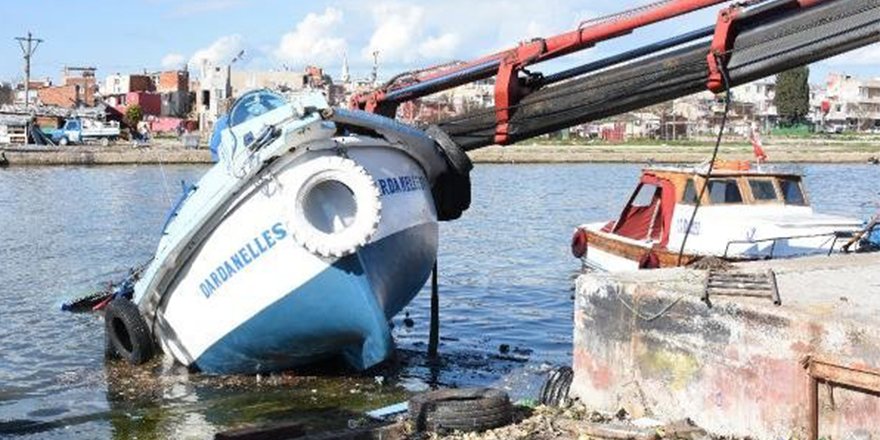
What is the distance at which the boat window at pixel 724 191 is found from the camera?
19.0 meters

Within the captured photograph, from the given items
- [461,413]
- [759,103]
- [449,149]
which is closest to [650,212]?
[449,149]

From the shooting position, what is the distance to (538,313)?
62.3ft

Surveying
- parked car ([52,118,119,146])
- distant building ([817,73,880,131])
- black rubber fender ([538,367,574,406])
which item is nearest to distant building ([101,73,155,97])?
parked car ([52,118,119,146])

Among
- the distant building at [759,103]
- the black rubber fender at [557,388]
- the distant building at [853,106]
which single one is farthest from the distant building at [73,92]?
the black rubber fender at [557,388]

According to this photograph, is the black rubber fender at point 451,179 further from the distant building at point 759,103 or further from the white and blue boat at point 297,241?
the distant building at point 759,103

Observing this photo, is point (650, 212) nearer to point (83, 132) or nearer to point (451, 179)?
point (451, 179)

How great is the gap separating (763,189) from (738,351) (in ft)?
36.9

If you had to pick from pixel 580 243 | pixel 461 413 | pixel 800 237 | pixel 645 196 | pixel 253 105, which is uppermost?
pixel 253 105

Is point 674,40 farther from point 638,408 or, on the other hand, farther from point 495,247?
point 495,247

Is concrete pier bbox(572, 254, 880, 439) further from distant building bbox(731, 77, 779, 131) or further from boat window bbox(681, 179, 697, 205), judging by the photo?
distant building bbox(731, 77, 779, 131)

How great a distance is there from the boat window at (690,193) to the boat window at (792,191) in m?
1.43

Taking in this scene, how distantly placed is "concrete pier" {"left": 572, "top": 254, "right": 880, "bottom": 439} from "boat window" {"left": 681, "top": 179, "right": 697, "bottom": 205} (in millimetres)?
8778

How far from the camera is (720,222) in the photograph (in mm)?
18047

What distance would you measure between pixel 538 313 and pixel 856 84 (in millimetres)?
156730
